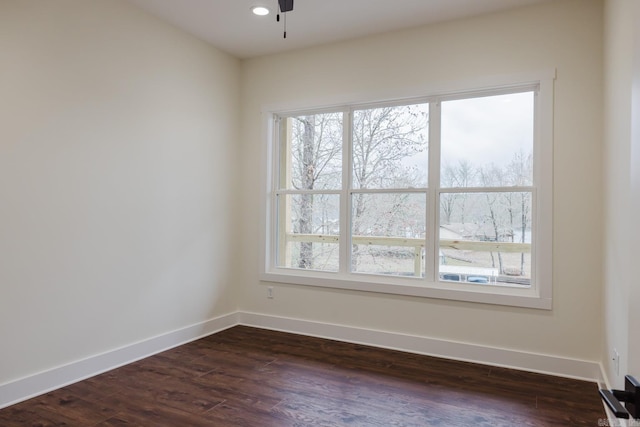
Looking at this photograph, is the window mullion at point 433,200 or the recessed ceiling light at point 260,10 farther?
the window mullion at point 433,200

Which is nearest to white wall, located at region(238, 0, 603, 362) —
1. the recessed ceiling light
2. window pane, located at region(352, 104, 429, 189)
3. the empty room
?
the empty room

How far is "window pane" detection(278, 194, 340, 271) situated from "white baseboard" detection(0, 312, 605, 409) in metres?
0.61

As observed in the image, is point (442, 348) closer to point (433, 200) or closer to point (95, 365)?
point (433, 200)

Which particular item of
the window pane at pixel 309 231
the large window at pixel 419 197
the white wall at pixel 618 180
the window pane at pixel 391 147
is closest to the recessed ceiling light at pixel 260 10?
the large window at pixel 419 197

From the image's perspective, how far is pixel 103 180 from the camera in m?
3.09

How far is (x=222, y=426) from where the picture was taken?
230cm

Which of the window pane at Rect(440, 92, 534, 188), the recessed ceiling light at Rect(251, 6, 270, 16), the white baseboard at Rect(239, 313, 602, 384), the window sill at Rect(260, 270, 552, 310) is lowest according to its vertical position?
the white baseboard at Rect(239, 313, 602, 384)

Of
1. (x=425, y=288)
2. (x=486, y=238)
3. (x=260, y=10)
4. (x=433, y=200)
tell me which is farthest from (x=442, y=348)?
(x=260, y=10)

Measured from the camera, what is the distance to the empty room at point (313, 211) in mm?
2580

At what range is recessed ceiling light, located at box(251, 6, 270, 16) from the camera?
10.9 feet

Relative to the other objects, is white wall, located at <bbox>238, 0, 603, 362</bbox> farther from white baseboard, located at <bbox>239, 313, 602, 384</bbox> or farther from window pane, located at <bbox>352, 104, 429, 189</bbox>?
window pane, located at <bbox>352, 104, 429, 189</bbox>

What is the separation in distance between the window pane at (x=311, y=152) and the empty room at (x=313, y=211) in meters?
0.02

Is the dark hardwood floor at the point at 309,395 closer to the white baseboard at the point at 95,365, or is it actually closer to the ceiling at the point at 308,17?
the white baseboard at the point at 95,365

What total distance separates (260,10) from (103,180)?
6.07 feet
